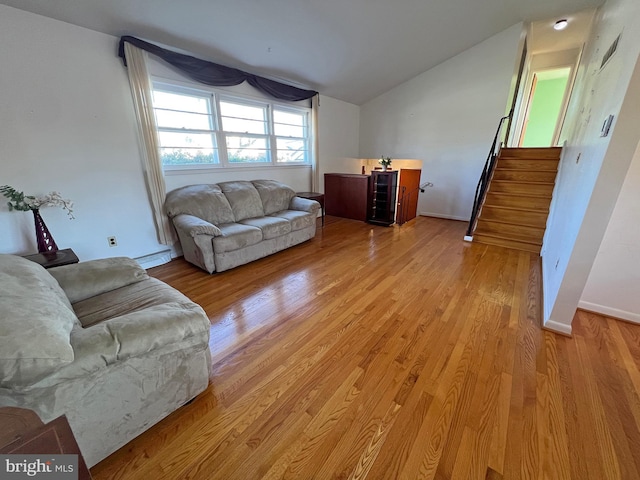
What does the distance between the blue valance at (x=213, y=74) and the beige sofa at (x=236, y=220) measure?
1281mm

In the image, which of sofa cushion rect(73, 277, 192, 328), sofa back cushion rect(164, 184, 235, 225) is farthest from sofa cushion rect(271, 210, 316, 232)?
sofa cushion rect(73, 277, 192, 328)

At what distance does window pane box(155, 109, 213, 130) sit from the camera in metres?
3.03

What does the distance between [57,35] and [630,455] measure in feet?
15.3

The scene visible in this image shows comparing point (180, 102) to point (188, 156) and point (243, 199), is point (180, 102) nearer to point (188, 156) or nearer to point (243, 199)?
point (188, 156)

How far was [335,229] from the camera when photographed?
4559mm

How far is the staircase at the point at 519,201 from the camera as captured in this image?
144 inches

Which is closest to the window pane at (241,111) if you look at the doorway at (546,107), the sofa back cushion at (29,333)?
the sofa back cushion at (29,333)

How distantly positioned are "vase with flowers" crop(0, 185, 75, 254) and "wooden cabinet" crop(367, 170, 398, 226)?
13.6 feet

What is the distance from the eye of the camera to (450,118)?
16.0 feet

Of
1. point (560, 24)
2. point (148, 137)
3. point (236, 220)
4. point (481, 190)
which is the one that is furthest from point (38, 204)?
point (560, 24)

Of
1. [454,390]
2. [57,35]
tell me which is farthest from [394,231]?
[57,35]

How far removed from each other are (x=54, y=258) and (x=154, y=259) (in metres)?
1.02

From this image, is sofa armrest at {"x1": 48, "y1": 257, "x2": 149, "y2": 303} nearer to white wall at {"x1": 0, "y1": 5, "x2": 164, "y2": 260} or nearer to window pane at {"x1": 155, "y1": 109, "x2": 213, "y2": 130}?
white wall at {"x1": 0, "y1": 5, "x2": 164, "y2": 260}

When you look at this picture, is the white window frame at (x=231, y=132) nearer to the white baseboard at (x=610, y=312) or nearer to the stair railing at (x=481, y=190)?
the stair railing at (x=481, y=190)
